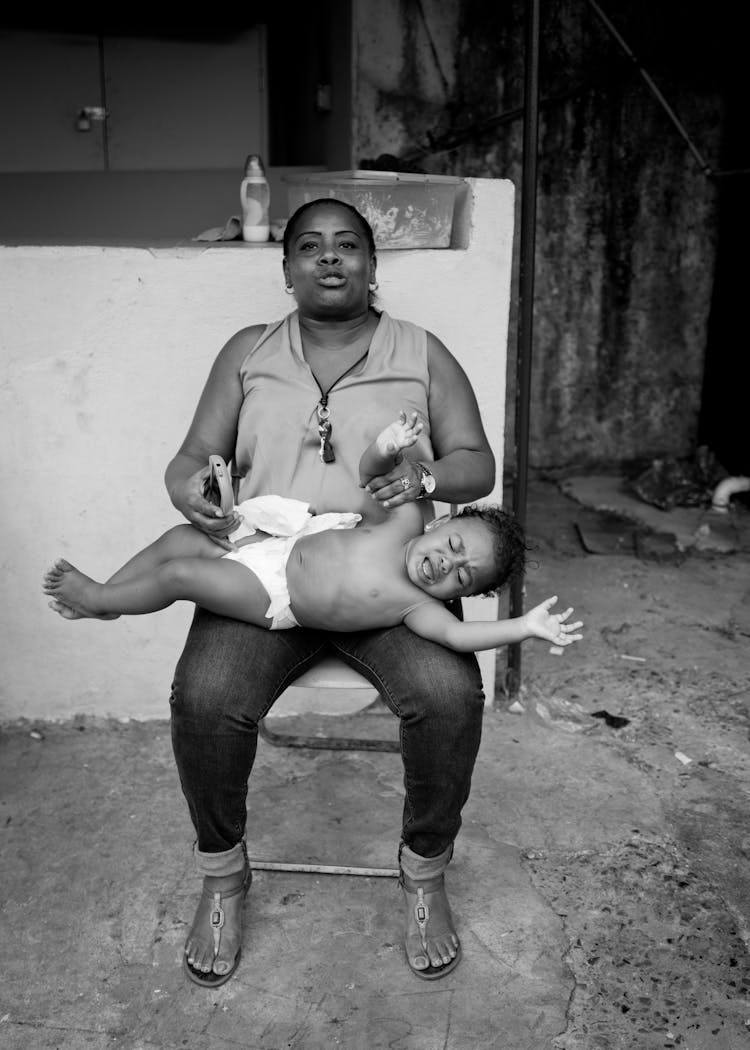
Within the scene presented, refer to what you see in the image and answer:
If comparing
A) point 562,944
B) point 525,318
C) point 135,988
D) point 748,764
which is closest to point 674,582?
point 748,764

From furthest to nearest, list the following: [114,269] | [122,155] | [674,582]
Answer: [122,155]
[674,582]
[114,269]

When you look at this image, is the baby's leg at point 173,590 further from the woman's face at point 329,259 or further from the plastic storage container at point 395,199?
the plastic storage container at point 395,199

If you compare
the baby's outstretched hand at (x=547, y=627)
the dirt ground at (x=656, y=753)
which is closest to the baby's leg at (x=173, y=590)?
the baby's outstretched hand at (x=547, y=627)

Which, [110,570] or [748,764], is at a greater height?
Answer: [110,570]

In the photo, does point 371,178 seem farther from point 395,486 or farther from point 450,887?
point 450,887

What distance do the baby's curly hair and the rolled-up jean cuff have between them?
0.82 metres

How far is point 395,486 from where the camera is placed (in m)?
2.32

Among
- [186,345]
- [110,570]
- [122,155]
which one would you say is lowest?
[110,570]

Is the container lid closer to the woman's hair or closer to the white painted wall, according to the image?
the white painted wall

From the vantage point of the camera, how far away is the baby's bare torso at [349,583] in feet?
7.65

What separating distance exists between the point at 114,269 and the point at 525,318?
125 centimetres

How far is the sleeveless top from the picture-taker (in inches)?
100

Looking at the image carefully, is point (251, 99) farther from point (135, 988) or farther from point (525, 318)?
point (135, 988)

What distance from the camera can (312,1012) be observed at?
2.23 m
